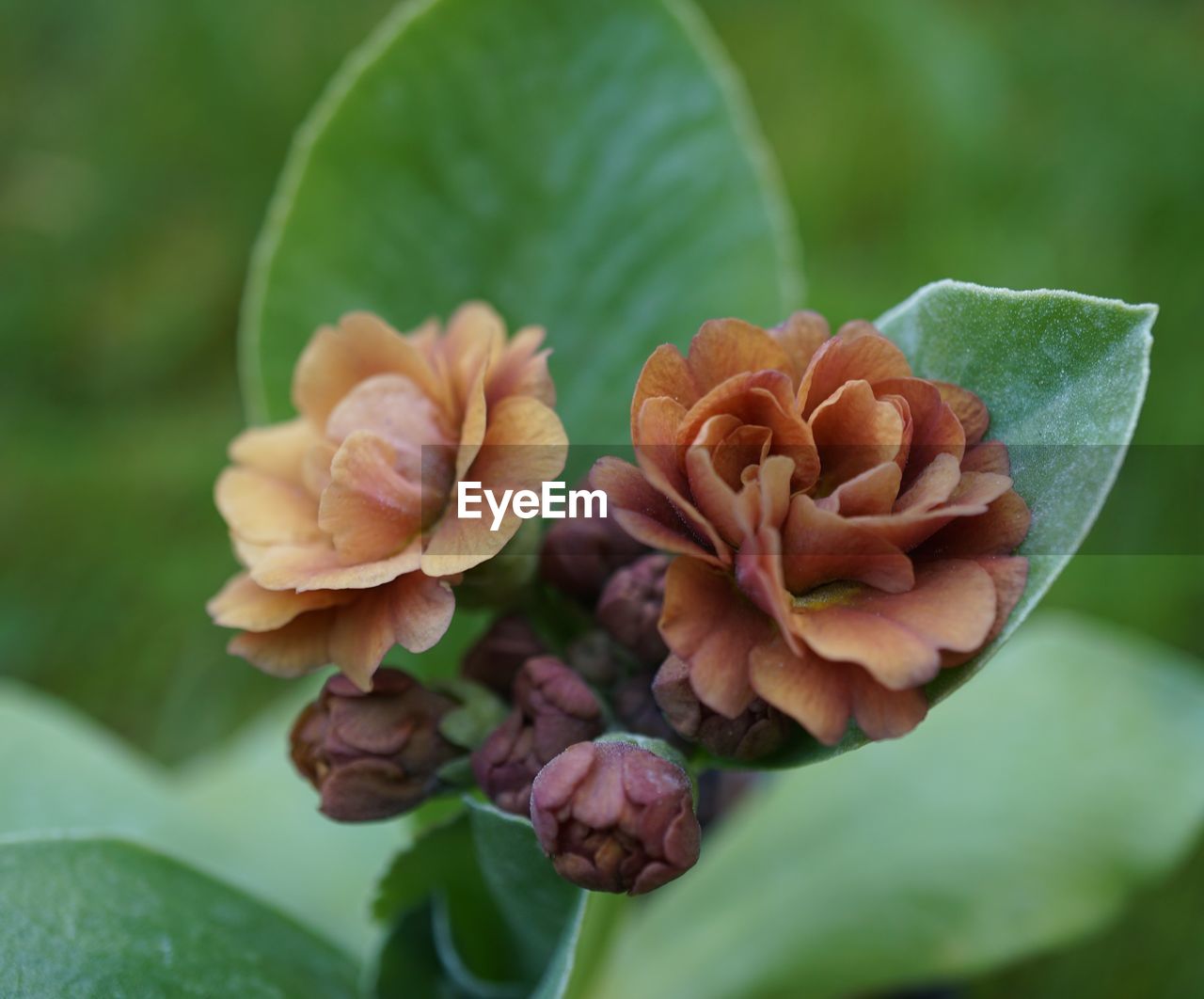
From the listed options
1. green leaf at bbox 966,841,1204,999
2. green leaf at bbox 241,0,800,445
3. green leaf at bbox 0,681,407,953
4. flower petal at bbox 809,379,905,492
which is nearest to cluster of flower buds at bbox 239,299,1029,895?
flower petal at bbox 809,379,905,492

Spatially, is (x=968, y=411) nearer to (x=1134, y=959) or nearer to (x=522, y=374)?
(x=522, y=374)

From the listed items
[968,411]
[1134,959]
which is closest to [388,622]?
[968,411]

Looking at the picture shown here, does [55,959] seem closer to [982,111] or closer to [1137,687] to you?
[1137,687]

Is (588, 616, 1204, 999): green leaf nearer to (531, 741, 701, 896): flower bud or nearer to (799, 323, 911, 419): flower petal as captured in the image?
(531, 741, 701, 896): flower bud

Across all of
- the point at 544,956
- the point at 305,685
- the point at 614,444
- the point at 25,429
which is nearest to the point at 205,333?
the point at 25,429

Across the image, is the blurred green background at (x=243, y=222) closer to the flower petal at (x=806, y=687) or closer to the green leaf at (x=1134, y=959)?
the green leaf at (x=1134, y=959)
